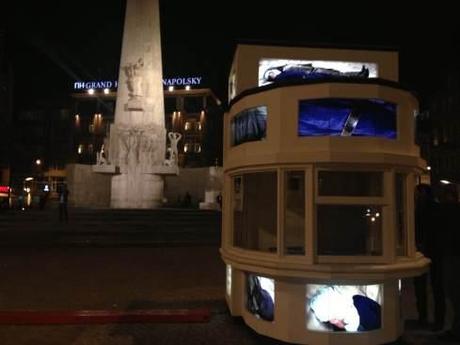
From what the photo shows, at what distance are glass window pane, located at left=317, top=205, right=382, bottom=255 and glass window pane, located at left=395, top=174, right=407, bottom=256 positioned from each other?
419 millimetres

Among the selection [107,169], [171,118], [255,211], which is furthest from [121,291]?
[171,118]

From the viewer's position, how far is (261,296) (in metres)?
6.55

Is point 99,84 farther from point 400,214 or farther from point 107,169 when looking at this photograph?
point 400,214

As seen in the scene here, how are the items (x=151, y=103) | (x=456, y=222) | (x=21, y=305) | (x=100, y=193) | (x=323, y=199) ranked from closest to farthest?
(x=323, y=199)
(x=456, y=222)
(x=21, y=305)
(x=151, y=103)
(x=100, y=193)

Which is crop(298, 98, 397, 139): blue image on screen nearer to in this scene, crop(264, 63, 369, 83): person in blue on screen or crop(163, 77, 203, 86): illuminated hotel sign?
crop(264, 63, 369, 83): person in blue on screen

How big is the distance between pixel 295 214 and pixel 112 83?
87.0 meters

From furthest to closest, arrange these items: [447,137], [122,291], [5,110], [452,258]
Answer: [5,110] < [447,137] < [122,291] < [452,258]

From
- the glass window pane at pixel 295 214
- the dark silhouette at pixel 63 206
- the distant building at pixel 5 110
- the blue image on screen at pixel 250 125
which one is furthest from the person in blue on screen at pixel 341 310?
the distant building at pixel 5 110

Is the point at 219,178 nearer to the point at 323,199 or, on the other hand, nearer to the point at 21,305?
the point at 21,305

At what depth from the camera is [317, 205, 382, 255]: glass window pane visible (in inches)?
275

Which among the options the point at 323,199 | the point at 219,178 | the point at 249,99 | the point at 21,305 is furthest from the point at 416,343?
the point at 219,178

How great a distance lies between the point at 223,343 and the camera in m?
6.55

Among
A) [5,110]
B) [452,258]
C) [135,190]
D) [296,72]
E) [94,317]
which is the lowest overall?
[94,317]

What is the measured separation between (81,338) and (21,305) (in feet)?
7.26
